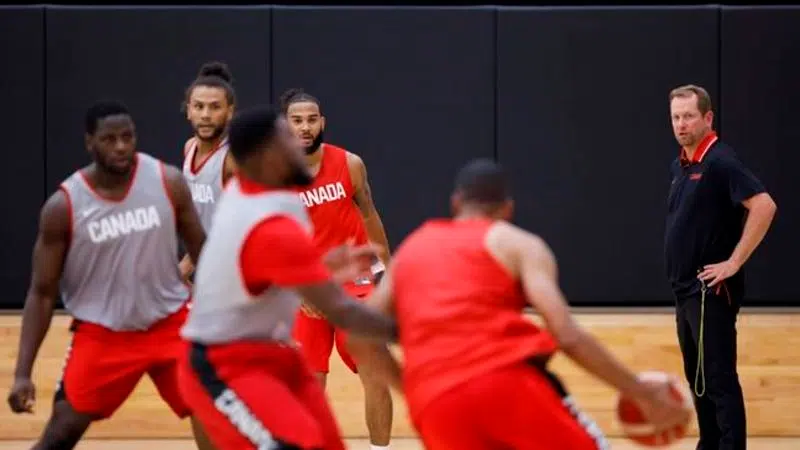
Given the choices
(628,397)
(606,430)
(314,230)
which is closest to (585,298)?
(606,430)

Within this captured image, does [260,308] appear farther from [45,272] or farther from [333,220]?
[333,220]

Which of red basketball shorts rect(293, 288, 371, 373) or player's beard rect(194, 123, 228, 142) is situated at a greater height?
player's beard rect(194, 123, 228, 142)

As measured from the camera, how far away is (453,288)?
455 centimetres

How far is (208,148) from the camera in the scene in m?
6.80

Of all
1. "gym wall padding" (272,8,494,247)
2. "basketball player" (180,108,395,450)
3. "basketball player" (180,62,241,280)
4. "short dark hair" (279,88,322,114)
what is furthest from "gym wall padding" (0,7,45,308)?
→ "basketball player" (180,108,395,450)

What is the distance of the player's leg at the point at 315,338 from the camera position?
24.3ft

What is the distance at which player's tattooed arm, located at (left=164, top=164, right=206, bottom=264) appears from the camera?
5.76 m

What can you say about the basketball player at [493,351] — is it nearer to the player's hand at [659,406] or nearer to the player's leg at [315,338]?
the player's hand at [659,406]

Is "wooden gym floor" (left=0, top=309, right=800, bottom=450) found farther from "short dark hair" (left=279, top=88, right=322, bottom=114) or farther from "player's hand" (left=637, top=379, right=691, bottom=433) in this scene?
"player's hand" (left=637, top=379, right=691, bottom=433)

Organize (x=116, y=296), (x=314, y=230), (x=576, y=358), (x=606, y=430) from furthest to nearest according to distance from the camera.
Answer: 1. (x=606, y=430)
2. (x=314, y=230)
3. (x=116, y=296)
4. (x=576, y=358)

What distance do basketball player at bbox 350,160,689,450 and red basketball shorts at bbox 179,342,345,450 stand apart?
1.09ft

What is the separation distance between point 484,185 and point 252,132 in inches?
26.5

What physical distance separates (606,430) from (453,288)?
413 cm

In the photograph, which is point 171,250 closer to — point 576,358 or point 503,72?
point 576,358
